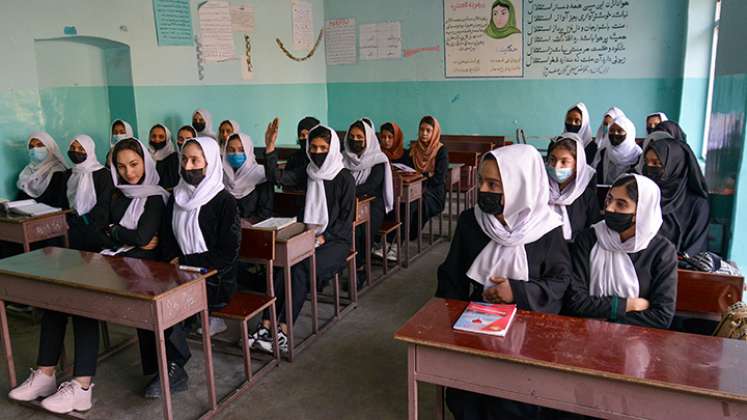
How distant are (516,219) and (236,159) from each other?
261cm

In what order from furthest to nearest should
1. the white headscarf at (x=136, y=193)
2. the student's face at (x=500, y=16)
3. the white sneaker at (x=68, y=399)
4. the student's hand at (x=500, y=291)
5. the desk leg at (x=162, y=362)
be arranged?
the student's face at (x=500, y=16) < the white headscarf at (x=136, y=193) < the white sneaker at (x=68, y=399) < the desk leg at (x=162, y=362) < the student's hand at (x=500, y=291)

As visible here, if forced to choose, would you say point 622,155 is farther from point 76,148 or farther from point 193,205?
point 76,148

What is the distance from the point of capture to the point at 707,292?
2.24m

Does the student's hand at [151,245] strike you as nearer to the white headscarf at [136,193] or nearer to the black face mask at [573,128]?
the white headscarf at [136,193]

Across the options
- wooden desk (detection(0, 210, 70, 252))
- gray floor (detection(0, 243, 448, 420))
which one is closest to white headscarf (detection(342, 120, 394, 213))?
gray floor (detection(0, 243, 448, 420))

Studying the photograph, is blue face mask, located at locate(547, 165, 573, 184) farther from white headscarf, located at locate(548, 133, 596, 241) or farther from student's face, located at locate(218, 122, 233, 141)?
student's face, located at locate(218, 122, 233, 141)

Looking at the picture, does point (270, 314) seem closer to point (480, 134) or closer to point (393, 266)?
point (393, 266)

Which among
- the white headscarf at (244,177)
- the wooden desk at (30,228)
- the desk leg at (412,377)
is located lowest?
the desk leg at (412,377)

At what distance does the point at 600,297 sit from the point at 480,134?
5.97m

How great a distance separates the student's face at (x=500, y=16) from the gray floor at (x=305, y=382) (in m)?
4.99

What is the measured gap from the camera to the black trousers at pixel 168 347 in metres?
2.76

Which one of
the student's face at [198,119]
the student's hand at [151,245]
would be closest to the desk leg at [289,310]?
the student's hand at [151,245]

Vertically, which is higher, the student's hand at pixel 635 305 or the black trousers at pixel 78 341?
the student's hand at pixel 635 305

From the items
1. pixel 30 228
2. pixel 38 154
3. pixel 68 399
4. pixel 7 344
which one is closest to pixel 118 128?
pixel 38 154
